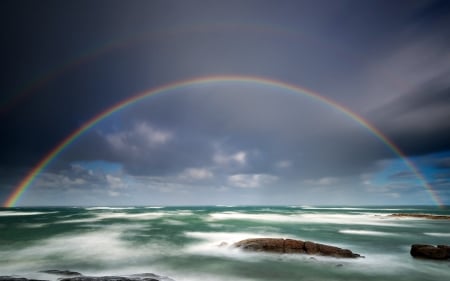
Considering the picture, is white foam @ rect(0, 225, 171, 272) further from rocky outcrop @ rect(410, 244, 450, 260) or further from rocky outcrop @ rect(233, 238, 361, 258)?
rocky outcrop @ rect(410, 244, 450, 260)

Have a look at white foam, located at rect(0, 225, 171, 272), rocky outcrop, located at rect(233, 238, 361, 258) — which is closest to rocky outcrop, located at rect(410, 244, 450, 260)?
rocky outcrop, located at rect(233, 238, 361, 258)

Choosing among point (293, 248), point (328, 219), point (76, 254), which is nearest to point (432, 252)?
point (293, 248)

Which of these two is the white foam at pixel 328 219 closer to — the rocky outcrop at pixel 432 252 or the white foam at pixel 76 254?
the rocky outcrop at pixel 432 252

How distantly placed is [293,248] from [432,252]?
8.27 meters

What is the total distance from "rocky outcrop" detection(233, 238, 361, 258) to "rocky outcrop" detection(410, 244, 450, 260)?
3866 mm

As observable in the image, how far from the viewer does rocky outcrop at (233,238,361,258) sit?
1642cm

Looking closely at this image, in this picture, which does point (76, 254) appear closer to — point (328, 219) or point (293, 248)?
point (293, 248)

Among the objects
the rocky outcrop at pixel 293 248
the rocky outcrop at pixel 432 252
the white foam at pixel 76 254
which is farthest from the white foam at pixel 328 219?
the white foam at pixel 76 254

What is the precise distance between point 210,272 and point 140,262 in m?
5.29

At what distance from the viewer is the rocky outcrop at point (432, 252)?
50.9ft

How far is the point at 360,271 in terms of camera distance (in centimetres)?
1366

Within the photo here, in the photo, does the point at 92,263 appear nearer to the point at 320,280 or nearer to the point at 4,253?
the point at 4,253

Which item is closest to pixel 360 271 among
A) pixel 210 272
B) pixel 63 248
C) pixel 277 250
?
pixel 277 250

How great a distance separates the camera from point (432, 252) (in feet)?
52.4
